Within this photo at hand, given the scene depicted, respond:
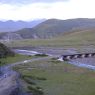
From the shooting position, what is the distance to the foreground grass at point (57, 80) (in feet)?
130

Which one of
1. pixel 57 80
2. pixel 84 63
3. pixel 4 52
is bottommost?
pixel 84 63

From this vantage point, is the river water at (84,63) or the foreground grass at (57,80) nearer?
the foreground grass at (57,80)

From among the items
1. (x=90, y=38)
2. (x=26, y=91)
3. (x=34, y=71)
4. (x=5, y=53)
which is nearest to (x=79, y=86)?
(x=26, y=91)

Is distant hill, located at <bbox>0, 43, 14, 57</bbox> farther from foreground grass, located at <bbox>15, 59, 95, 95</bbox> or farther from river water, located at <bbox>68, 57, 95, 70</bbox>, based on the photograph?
foreground grass, located at <bbox>15, 59, 95, 95</bbox>

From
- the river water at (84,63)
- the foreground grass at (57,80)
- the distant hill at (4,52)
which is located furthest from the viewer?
the distant hill at (4,52)

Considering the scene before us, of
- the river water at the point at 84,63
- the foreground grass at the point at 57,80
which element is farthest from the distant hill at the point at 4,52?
the foreground grass at the point at 57,80

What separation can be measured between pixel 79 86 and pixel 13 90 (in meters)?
10.6

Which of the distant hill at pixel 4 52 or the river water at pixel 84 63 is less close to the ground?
the distant hill at pixel 4 52

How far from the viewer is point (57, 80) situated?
47219 millimetres

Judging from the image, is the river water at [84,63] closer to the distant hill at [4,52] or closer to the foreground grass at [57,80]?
the foreground grass at [57,80]

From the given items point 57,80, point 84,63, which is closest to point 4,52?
point 84,63

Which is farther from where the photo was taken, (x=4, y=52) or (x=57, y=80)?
(x=4, y=52)

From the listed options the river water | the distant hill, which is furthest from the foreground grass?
the distant hill

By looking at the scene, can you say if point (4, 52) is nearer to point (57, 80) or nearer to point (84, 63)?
point (84, 63)
